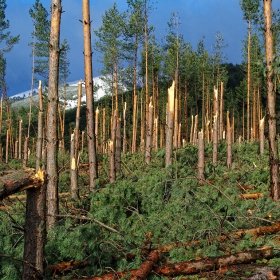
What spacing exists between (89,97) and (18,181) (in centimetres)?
572

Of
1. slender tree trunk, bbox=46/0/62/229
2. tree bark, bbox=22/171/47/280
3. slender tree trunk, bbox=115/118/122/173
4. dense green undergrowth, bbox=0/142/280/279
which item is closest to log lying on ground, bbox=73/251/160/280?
dense green undergrowth, bbox=0/142/280/279

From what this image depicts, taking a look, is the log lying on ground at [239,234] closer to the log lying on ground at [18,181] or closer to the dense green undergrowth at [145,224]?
the dense green undergrowth at [145,224]

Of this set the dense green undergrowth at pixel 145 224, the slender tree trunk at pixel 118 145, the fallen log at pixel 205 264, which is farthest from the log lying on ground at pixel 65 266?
the slender tree trunk at pixel 118 145

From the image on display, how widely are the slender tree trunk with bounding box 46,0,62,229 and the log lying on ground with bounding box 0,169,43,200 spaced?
1.92 m

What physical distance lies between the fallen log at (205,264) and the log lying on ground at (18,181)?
181cm

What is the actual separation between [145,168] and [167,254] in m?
6.70

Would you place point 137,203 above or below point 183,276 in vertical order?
above

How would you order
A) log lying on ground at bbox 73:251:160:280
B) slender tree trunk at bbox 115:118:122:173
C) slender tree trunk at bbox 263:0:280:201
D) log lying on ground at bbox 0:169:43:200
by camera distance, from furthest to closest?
slender tree trunk at bbox 115:118:122:173 → slender tree trunk at bbox 263:0:280:201 → log lying on ground at bbox 73:251:160:280 → log lying on ground at bbox 0:169:43:200

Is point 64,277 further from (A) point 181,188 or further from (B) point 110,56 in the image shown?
(B) point 110,56

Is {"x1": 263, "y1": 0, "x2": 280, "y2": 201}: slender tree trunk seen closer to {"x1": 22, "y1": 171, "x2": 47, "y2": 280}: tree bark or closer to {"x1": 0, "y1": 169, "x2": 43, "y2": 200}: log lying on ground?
{"x1": 22, "y1": 171, "x2": 47, "y2": 280}: tree bark

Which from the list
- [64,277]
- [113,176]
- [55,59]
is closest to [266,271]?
[64,277]

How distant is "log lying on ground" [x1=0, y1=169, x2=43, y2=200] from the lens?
12.2 feet

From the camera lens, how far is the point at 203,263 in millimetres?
4781

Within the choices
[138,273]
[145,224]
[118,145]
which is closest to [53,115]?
[145,224]
